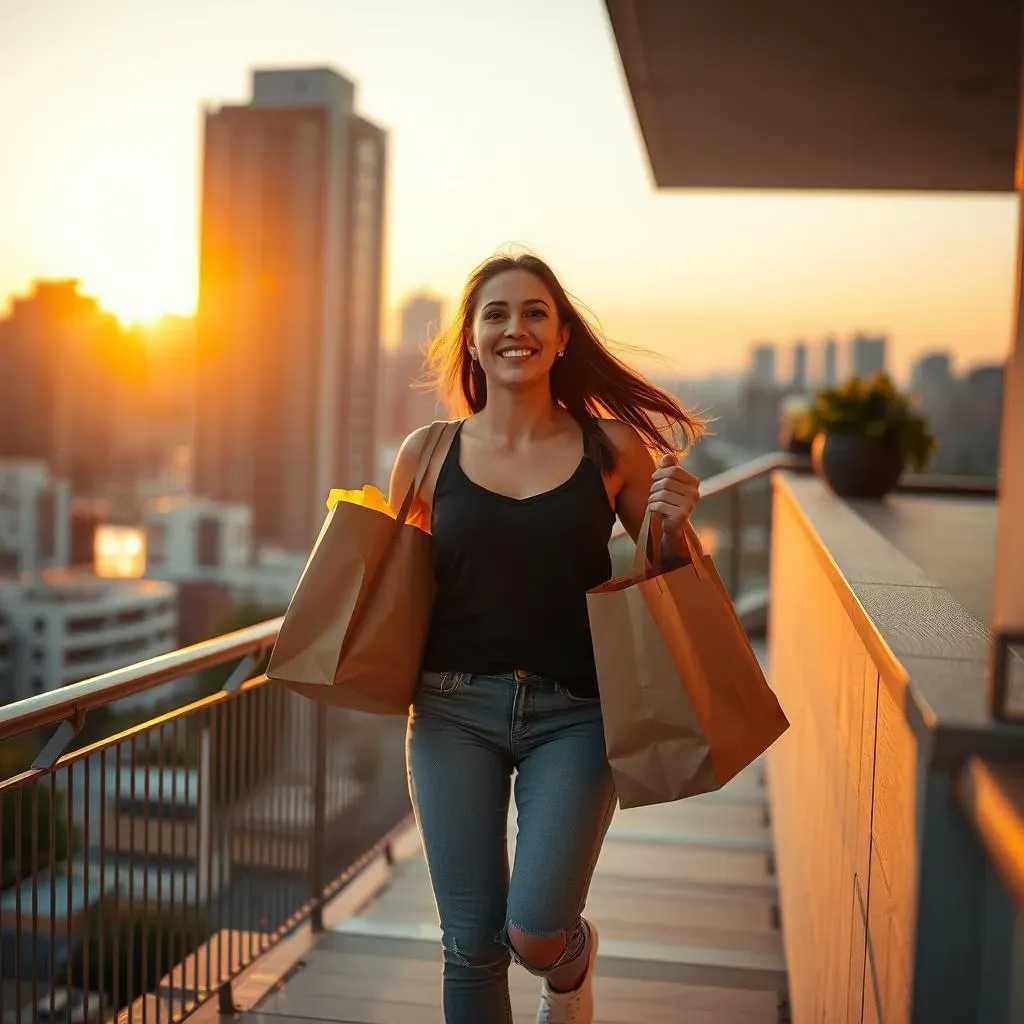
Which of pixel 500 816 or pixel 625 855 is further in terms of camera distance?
pixel 625 855

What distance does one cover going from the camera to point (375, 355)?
5919 cm

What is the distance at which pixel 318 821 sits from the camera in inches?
133

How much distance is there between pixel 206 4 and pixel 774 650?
65941 millimetres

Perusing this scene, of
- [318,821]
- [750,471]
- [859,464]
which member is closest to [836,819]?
[318,821]

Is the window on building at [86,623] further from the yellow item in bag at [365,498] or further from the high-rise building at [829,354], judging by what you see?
the yellow item in bag at [365,498]

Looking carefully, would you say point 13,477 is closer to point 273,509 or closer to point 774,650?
point 273,509

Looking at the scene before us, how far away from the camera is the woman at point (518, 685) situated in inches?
79.1

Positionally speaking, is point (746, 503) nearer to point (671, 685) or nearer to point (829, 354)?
point (829, 354)

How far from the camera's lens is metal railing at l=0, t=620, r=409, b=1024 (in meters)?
2.06

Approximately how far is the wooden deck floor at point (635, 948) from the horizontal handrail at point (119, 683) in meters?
0.85

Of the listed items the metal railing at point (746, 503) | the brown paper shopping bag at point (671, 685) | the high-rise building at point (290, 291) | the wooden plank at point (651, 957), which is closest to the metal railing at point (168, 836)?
the wooden plank at point (651, 957)

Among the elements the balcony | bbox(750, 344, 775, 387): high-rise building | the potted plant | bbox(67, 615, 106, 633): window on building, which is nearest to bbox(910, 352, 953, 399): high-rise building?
bbox(750, 344, 775, 387): high-rise building

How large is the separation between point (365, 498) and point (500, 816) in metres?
0.60

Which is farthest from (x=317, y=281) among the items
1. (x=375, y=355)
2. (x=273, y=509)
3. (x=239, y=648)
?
(x=239, y=648)
